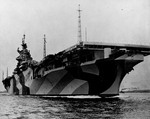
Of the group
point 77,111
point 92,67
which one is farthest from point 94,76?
point 77,111

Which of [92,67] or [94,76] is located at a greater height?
[92,67]

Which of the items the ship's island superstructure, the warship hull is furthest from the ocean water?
the ship's island superstructure

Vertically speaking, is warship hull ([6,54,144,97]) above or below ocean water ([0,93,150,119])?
above

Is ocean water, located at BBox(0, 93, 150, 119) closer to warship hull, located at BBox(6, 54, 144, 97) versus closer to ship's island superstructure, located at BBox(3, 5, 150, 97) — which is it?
warship hull, located at BBox(6, 54, 144, 97)

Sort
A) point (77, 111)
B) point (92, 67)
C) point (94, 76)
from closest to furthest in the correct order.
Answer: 1. point (77, 111)
2. point (92, 67)
3. point (94, 76)

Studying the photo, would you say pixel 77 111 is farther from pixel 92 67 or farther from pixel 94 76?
pixel 94 76

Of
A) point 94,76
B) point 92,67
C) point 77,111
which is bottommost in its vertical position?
point 77,111

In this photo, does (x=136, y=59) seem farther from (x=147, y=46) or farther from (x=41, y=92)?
(x=41, y=92)

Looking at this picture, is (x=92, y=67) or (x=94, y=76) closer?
(x=92, y=67)

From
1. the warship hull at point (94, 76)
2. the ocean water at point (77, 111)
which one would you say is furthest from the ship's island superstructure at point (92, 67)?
the ocean water at point (77, 111)

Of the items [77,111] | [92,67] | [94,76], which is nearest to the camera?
[77,111]

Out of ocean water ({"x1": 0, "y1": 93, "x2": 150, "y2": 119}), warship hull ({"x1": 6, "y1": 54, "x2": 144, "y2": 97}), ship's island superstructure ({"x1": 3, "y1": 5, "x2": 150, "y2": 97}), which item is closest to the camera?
ocean water ({"x1": 0, "y1": 93, "x2": 150, "y2": 119})

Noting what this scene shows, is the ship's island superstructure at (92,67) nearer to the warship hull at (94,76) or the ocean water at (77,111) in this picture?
the warship hull at (94,76)

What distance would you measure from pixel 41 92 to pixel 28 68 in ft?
16.2
